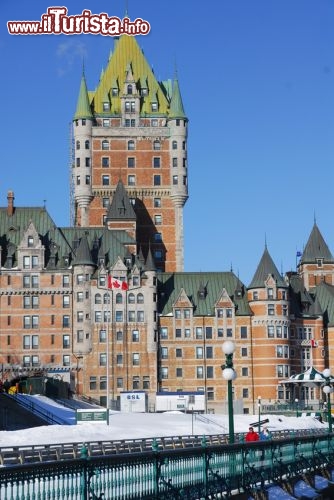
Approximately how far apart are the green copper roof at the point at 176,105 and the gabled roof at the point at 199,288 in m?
23.4

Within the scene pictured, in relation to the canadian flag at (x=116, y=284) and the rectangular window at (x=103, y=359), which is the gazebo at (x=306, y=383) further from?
the canadian flag at (x=116, y=284)

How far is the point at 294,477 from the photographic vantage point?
30094 millimetres

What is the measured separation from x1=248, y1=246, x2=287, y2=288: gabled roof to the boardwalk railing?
93520 mm

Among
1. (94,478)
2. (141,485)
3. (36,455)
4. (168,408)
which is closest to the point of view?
(94,478)

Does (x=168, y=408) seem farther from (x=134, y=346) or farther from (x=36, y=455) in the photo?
(x=36, y=455)

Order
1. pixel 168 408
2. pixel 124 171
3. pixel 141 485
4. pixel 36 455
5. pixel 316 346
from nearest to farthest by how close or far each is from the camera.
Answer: pixel 141 485
pixel 36 455
pixel 168 408
pixel 316 346
pixel 124 171

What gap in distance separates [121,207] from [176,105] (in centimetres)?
1843

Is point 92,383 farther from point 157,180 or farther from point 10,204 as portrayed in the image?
point 157,180

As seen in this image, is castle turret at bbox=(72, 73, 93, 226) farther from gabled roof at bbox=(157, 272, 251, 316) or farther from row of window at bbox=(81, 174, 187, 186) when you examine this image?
gabled roof at bbox=(157, 272, 251, 316)

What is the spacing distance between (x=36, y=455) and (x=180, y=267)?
91426 millimetres

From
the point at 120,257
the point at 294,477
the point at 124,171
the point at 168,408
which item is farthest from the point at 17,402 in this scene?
the point at 124,171

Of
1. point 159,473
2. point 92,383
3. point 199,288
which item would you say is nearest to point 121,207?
point 199,288

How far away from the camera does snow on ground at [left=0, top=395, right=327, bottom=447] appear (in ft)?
208

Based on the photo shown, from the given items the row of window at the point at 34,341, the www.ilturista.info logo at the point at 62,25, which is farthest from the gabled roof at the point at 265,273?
the www.ilturista.info logo at the point at 62,25
